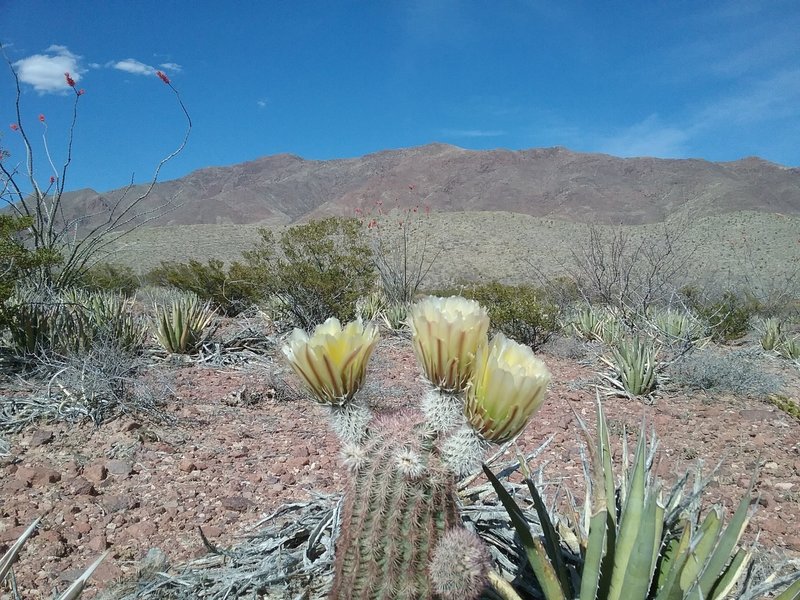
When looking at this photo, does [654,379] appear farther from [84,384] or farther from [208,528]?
[84,384]

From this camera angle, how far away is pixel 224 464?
13.2ft

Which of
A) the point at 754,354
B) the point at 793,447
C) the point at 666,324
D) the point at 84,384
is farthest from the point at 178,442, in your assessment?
the point at 754,354

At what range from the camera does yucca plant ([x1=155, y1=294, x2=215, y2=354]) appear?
6.69 m

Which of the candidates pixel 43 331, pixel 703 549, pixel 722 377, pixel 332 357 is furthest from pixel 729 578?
pixel 43 331

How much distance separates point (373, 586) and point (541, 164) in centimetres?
12305

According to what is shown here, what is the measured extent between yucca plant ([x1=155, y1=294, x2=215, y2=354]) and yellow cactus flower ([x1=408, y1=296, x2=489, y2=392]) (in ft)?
19.1

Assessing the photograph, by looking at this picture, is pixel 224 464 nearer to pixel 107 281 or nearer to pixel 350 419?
pixel 350 419

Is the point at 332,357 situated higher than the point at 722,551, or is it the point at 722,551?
the point at 332,357

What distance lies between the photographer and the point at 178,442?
4.30 metres

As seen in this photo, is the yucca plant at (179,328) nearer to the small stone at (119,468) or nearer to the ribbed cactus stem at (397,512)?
the small stone at (119,468)

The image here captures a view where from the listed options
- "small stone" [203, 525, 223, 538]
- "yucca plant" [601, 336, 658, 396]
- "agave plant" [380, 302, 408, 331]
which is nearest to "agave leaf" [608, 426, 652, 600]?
"small stone" [203, 525, 223, 538]

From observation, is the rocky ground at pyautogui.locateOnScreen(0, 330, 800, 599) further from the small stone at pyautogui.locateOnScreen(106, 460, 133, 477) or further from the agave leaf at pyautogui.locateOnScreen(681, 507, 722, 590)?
the agave leaf at pyautogui.locateOnScreen(681, 507, 722, 590)

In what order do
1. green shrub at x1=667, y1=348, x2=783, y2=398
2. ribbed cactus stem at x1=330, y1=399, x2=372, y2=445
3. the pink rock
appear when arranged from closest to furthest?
ribbed cactus stem at x1=330, y1=399, x2=372, y2=445 < the pink rock < green shrub at x1=667, y1=348, x2=783, y2=398

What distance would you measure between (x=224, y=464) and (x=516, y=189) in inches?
4241
